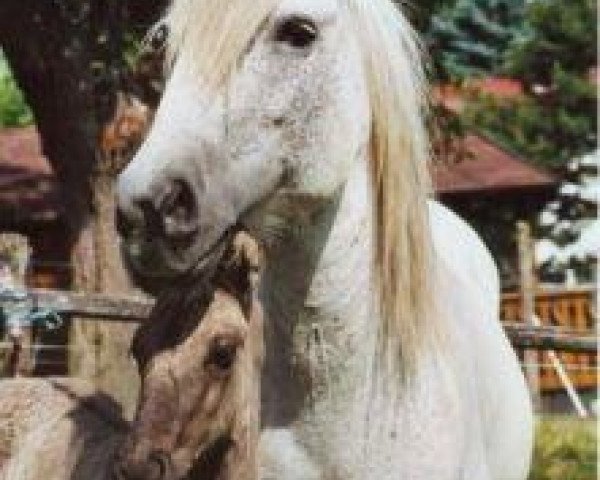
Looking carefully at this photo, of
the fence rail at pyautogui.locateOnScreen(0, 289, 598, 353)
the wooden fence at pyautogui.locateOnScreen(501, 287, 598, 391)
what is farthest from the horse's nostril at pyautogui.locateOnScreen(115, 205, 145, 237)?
the wooden fence at pyautogui.locateOnScreen(501, 287, 598, 391)

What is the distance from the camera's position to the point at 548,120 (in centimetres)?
3519

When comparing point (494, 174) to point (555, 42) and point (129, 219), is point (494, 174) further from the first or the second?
point (129, 219)

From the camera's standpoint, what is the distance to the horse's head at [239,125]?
313cm

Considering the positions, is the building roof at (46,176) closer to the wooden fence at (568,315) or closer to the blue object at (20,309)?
the wooden fence at (568,315)

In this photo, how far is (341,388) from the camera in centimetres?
361

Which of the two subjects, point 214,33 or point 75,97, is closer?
point 214,33

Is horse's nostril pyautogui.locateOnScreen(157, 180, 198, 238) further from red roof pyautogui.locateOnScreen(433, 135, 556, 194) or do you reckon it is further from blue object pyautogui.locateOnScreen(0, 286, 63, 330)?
red roof pyautogui.locateOnScreen(433, 135, 556, 194)

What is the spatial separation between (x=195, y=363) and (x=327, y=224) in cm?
49

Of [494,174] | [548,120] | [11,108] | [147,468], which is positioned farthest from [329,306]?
[11,108]

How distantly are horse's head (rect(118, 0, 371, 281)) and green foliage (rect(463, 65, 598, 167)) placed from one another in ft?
102

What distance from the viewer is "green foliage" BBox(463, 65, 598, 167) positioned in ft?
113

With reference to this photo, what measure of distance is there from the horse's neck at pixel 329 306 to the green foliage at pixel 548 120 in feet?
102

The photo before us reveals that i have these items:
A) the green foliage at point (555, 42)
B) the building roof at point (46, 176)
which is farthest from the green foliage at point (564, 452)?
the green foliage at point (555, 42)

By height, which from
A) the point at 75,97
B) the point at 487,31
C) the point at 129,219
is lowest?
the point at 129,219
